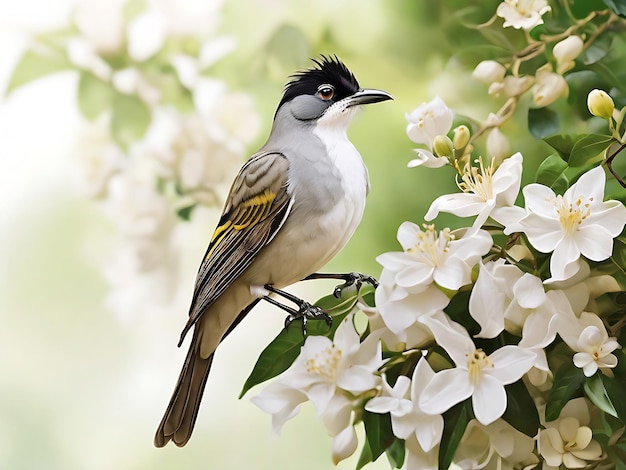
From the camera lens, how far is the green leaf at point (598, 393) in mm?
497

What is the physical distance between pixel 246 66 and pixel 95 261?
1.07 feet

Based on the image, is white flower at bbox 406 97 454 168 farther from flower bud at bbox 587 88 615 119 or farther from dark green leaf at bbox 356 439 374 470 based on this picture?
dark green leaf at bbox 356 439 374 470

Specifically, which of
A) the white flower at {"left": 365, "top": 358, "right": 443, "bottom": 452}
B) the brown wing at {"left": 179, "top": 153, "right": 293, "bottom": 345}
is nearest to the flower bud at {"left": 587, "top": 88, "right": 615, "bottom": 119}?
the white flower at {"left": 365, "top": 358, "right": 443, "bottom": 452}

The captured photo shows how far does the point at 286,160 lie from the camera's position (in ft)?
2.59

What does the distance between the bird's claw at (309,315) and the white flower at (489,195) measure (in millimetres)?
154

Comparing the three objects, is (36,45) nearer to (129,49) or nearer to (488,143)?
(129,49)

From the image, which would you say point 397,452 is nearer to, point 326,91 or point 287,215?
point 287,215

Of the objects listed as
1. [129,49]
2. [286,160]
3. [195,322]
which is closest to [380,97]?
[286,160]

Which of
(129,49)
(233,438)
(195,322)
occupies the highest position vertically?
(129,49)

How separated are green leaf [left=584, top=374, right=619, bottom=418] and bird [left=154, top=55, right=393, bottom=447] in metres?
0.27

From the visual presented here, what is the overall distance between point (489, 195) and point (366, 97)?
283 mm

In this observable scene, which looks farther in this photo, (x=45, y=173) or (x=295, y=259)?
(x=45, y=173)

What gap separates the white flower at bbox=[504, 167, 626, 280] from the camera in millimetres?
502

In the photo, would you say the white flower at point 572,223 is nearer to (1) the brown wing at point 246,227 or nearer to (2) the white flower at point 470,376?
(2) the white flower at point 470,376
